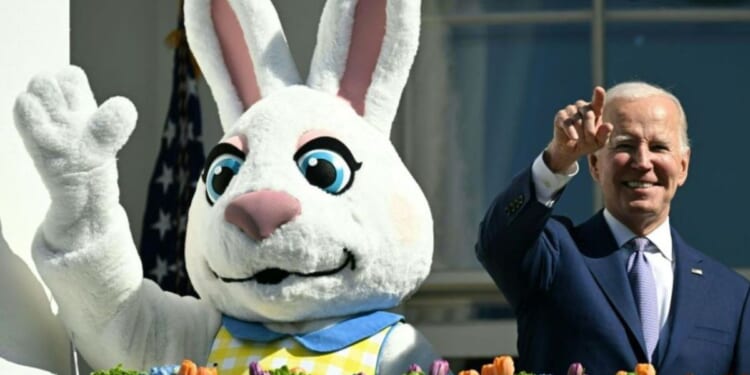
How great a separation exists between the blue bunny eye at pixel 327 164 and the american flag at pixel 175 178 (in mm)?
2417

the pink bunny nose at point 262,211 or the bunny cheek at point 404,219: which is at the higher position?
the pink bunny nose at point 262,211

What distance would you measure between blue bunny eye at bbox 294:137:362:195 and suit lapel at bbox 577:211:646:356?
29.2 inches

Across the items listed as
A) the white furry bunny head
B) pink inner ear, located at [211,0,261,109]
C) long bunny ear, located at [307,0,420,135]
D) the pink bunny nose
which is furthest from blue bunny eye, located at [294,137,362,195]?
pink inner ear, located at [211,0,261,109]

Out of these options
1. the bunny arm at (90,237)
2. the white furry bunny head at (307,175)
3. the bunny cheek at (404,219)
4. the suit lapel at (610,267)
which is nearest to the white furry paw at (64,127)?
the bunny arm at (90,237)

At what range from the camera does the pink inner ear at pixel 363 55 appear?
5.39 meters

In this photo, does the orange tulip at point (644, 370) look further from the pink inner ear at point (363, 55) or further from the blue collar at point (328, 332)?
the pink inner ear at point (363, 55)

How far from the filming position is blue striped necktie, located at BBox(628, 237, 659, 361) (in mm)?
5461

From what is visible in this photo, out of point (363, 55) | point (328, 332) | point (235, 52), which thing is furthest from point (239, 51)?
point (328, 332)

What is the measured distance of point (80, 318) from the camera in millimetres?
5195

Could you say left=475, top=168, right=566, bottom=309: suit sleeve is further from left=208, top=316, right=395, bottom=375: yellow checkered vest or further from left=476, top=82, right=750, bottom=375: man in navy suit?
left=208, top=316, right=395, bottom=375: yellow checkered vest

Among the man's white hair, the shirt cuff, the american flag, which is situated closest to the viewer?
the shirt cuff

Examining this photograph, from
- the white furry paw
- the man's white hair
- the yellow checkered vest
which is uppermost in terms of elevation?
the white furry paw

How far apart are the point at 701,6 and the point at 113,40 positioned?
2131 mm

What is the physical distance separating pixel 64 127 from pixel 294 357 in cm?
73
